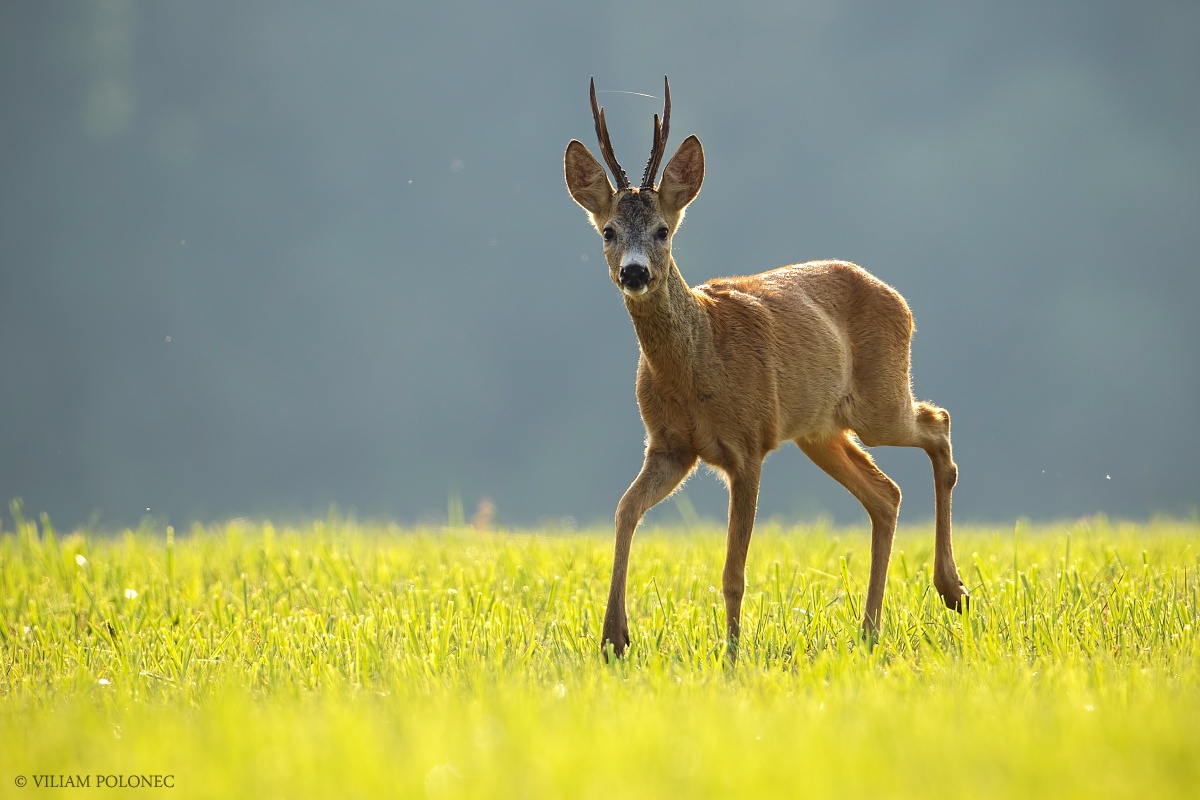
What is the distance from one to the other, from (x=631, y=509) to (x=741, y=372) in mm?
840

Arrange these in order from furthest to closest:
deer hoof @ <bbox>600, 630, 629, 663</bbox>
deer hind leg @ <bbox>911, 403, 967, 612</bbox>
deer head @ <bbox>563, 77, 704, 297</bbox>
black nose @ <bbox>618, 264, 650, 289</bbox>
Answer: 1. deer hind leg @ <bbox>911, 403, 967, 612</bbox>
2. deer head @ <bbox>563, 77, 704, 297</bbox>
3. black nose @ <bbox>618, 264, 650, 289</bbox>
4. deer hoof @ <bbox>600, 630, 629, 663</bbox>

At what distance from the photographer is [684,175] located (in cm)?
604

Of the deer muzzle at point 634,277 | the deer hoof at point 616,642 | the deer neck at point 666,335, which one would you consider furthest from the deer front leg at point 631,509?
the deer muzzle at point 634,277

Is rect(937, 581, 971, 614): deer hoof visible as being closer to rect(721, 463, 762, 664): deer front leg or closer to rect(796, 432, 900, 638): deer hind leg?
rect(796, 432, 900, 638): deer hind leg

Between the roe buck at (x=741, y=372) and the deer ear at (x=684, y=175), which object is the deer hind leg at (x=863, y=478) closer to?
the roe buck at (x=741, y=372)

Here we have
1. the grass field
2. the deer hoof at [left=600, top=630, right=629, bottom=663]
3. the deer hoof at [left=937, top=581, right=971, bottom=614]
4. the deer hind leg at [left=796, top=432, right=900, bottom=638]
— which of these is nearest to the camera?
the grass field

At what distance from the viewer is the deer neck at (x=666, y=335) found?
18.5 ft

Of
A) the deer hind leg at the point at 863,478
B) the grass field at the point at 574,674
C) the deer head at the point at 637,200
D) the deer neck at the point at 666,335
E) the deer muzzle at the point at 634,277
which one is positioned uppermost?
the deer head at the point at 637,200

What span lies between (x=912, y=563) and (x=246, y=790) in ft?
17.8

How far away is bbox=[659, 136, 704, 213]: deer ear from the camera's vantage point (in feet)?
19.4

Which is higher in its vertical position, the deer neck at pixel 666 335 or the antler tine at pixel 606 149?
the antler tine at pixel 606 149

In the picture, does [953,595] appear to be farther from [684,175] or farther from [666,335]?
[684,175]

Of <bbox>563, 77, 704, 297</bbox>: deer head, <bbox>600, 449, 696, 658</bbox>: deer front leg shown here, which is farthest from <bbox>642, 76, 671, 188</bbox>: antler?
<bbox>600, 449, 696, 658</bbox>: deer front leg

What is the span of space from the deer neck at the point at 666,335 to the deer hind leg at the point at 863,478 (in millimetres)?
1324
